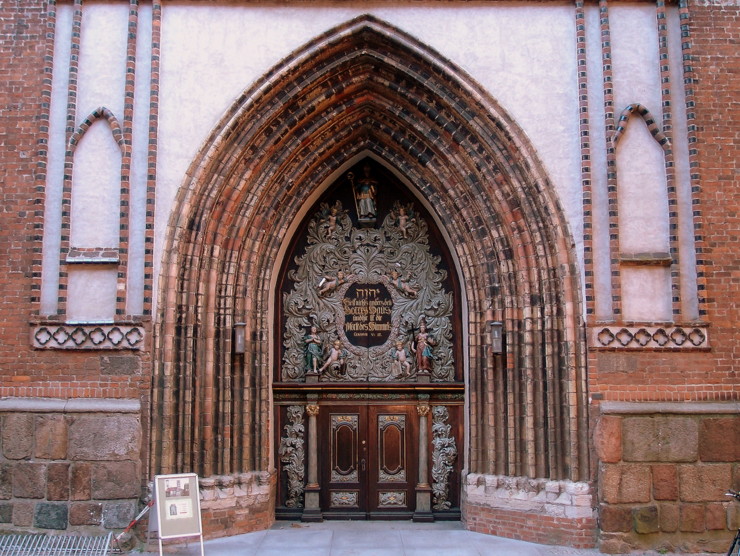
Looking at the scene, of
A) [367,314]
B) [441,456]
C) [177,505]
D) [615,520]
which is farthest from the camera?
[367,314]

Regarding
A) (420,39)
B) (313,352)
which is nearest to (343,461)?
(313,352)

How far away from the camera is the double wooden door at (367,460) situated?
9.27 metres

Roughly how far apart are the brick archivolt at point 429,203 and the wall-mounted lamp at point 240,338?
112 millimetres

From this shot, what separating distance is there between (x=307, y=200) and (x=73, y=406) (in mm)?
3788

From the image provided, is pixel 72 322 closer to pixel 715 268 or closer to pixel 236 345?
pixel 236 345

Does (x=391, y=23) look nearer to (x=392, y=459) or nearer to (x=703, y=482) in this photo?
(x=392, y=459)

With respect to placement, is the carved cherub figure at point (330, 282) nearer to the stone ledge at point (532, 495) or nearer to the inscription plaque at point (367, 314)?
the inscription plaque at point (367, 314)

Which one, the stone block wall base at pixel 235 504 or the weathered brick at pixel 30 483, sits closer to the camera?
the weathered brick at pixel 30 483

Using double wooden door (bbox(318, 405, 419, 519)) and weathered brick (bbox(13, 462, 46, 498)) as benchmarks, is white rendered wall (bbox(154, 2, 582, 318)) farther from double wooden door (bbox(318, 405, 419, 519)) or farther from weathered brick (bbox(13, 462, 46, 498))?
double wooden door (bbox(318, 405, 419, 519))

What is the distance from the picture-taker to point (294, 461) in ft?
30.5

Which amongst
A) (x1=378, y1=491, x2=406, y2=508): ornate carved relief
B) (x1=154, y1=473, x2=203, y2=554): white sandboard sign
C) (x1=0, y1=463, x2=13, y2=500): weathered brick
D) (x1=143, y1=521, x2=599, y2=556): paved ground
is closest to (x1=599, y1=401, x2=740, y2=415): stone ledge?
(x1=143, y1=521, x2=599, y2=556): paved ground

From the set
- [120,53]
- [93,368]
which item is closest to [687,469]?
[93,368]

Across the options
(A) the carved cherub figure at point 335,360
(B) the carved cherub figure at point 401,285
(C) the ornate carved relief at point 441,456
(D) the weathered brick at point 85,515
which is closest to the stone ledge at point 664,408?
(C) the ornate carved relief at point 441,456

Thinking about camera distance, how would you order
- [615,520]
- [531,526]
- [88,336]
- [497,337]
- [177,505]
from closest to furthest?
1. [177,505]
2. [615,520]
3. [88,336]
4. [531,526]
5. [497,337]
